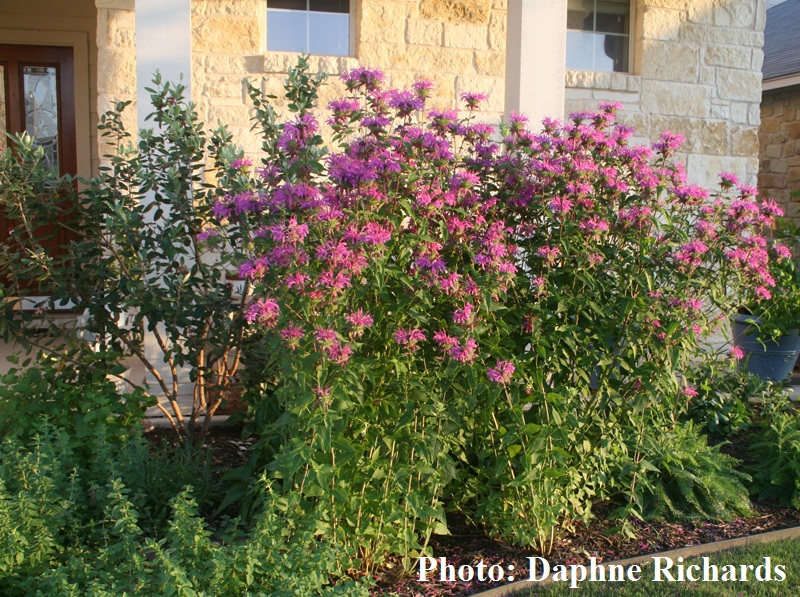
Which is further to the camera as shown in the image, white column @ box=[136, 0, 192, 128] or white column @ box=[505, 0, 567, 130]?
white column @ box=[505, 0, 567, 130]

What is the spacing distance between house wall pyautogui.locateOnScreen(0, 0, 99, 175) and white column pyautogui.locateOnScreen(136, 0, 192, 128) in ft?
10.4

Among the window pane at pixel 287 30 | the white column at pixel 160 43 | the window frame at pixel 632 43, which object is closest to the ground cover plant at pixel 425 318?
the white column at pixel 160 43

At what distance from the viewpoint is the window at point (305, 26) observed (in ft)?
18.7

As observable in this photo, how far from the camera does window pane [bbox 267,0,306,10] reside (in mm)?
5707

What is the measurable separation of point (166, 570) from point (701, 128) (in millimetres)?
5449

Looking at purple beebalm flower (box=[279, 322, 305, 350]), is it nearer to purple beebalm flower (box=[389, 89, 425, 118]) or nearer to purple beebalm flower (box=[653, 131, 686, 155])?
purple beebalm flower (box=[389, 89, 425, 118])

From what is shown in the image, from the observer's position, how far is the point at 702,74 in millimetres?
6242

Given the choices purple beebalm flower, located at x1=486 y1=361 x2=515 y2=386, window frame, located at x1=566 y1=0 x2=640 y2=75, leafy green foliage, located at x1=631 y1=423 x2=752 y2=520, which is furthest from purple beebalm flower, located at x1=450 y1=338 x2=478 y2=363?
window frame, located at x1=566 y1=0 x2=640 y2=75

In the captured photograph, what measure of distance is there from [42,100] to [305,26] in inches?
129

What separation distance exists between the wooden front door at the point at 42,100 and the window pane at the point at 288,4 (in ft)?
9.24

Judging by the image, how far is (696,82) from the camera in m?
6.25

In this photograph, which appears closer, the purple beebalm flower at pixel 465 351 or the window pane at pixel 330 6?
the purple beebalm flower at pixel 465 351

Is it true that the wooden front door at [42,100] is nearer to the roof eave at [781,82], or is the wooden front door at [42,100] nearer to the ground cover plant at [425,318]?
the ground cover plant at [425,318]

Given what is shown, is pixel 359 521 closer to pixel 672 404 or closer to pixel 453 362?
pixel 453 362
